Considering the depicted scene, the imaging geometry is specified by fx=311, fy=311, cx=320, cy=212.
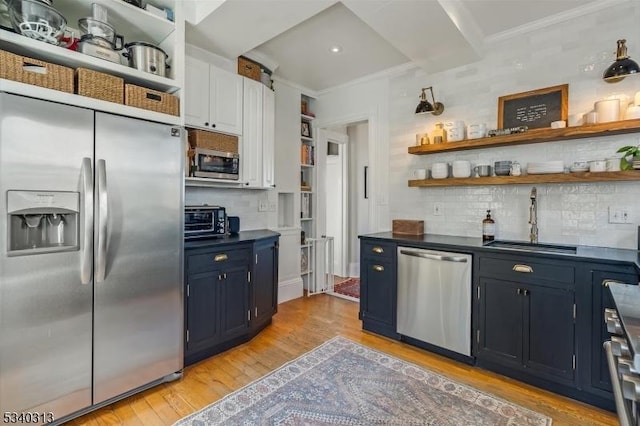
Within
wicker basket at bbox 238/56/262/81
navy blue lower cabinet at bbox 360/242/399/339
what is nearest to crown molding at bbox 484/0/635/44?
navy blue lower cabinet at bbox 360/242/399/339

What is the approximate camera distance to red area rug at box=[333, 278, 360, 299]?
438 centimetres

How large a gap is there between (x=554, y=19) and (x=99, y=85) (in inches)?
136

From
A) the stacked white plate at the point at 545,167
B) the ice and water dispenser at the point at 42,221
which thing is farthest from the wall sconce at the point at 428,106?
the ice and water dispenser at the point at 42,221

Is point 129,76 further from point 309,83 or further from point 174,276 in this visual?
point 309,83

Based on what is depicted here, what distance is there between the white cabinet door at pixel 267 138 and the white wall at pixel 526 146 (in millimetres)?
1344

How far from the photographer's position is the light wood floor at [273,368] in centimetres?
189

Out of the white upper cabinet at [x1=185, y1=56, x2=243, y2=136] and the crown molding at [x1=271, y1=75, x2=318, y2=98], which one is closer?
the white upper cabinet at [x1=185, y1=56, x2=243, y2=136]

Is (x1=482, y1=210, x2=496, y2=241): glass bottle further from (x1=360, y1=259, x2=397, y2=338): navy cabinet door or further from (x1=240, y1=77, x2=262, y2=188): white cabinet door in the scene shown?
(x1=240, y1=77, x2=262, y2=188): white cabinet door

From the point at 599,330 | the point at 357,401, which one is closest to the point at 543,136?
the point at 599,330

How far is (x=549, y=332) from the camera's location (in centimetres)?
213

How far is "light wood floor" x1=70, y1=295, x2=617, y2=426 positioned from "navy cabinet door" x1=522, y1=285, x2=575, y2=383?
0.62 ft

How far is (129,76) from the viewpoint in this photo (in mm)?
2129

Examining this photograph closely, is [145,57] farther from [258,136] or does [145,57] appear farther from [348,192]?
[348,192]

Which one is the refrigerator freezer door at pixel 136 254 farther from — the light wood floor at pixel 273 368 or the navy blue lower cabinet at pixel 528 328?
the navy blue lower cabinet at pixel 528 328
